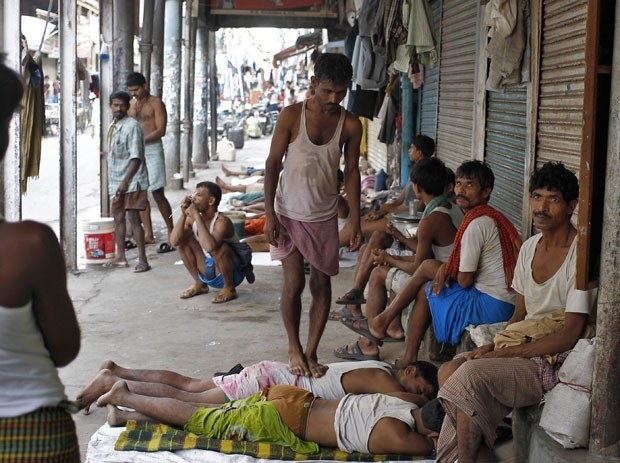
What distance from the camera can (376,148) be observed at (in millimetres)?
16391

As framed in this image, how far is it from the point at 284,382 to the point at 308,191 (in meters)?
1.07

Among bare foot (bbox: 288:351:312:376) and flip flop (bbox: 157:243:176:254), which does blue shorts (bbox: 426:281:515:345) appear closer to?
bare foot (bbox: 288:351:312:376)

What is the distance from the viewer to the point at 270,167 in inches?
198

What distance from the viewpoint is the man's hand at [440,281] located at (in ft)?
16.4

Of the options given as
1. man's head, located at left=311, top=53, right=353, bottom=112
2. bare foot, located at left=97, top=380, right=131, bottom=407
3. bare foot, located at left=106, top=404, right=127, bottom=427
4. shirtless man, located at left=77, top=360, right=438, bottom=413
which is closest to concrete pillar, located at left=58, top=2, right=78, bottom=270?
shirtless man, located at left=77, top=360, right=438, bottom=413

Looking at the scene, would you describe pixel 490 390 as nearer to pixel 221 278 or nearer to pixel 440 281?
pixel 440 281

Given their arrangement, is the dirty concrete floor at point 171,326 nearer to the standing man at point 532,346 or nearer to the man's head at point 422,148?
the man's head at point 422,148

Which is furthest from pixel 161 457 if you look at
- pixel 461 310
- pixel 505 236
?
pixel 505 236

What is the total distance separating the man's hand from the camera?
5012 millimetres

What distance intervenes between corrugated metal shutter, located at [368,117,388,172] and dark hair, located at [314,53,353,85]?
9.22 meters

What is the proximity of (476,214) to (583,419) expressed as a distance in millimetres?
1763

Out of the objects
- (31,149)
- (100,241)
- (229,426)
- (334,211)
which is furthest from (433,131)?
(229,426)

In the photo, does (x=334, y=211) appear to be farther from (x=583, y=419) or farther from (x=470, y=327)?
(x=583, y=419)

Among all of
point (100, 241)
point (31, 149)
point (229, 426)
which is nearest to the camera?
point (229, 426)
